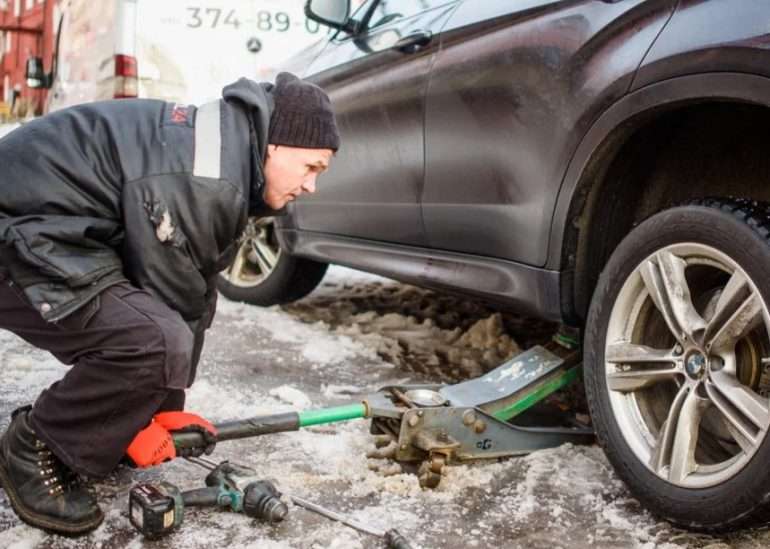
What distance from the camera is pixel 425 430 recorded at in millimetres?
2426

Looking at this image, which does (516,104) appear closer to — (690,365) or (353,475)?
(690,365)

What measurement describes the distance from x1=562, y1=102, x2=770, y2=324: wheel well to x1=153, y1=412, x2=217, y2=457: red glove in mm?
1055

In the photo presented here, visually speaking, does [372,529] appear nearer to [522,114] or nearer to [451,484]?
[451,484]

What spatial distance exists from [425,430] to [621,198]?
2.84 ft

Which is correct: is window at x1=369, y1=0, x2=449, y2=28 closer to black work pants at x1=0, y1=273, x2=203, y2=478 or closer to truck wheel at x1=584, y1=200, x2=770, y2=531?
truck wheel at x1=584, y1=200, x2=770, y2=531

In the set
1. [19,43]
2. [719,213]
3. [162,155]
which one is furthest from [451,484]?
[19,43]

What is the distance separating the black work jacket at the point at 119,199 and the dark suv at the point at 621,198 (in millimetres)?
857

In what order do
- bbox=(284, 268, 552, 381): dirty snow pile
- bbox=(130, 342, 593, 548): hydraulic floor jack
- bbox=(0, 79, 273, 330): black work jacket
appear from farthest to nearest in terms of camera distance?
bbox=(284, 268, 552, 381): dirty snow pile
bbox=(130, 342, 593, 548): hydraulic floor jack
bbox=(0, 79, 273, 330): black work jacket

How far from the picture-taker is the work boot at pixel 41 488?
203 cm

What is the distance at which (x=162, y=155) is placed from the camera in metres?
2.00

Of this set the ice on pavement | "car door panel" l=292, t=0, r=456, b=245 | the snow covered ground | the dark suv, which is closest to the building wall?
"car door panel" l=292, t=0, r=456, b=245

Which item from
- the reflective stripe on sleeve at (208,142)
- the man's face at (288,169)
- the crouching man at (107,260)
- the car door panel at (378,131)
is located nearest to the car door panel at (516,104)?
the car door panel at (378,131)

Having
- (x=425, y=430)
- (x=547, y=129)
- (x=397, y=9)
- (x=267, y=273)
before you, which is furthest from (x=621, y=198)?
(x=267, y=273)

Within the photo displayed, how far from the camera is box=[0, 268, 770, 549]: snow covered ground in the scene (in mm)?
2090
